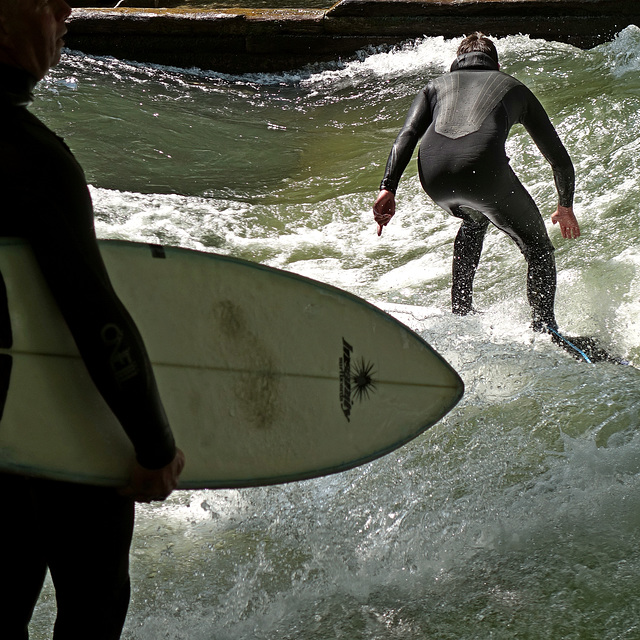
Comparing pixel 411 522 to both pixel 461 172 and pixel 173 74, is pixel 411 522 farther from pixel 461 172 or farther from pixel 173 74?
pixel 173 74

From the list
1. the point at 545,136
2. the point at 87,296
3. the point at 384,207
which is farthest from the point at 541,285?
the point at 87,296

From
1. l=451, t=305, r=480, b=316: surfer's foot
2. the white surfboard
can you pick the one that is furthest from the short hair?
the white surfboard

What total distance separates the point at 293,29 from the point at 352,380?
755 cm

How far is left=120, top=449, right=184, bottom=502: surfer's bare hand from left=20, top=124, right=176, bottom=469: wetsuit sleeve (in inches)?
1.2

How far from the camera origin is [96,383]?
1265 mm

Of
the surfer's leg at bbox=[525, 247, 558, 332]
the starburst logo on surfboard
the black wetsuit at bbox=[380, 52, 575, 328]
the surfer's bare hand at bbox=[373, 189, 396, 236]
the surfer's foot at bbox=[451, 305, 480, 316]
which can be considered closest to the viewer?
the starburst logo on surfboard

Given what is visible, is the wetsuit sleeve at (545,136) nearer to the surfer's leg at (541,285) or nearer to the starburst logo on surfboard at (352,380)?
the surfer's leg at (541,285)

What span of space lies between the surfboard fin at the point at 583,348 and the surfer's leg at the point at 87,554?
2.73m

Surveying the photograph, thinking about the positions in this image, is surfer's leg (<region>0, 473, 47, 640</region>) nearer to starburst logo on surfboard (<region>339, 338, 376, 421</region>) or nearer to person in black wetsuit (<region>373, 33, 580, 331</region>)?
starburst logo on surfboard (<region>339, 338, 376, 421</region>)

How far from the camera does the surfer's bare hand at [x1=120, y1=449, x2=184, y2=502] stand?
1336 millimetres

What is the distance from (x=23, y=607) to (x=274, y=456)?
59cm

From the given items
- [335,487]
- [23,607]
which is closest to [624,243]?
[335,487]

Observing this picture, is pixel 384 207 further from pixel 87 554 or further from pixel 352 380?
pixel 87 554

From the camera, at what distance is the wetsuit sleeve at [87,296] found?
3.84ft
